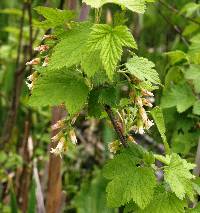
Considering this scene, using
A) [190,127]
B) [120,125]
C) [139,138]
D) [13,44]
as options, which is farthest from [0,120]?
[120,125]

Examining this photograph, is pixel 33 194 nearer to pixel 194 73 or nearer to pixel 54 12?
pixel 194 73

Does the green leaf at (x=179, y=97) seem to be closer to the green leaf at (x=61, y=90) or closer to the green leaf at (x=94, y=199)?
the green leaf at (x=94, y=199)

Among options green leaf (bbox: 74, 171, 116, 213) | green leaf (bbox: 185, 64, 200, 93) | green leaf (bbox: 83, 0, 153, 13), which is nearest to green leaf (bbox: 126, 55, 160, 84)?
green leaf (bbox: 83, 0, 153, 13)

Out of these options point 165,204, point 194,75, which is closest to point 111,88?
point 165,204

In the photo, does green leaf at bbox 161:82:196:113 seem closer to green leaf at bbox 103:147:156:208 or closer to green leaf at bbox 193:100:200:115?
green leaf at bbox 193:100:200:115

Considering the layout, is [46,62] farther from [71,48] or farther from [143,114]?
[143,114]

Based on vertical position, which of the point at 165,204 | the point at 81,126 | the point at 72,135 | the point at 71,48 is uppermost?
the point at 71,48

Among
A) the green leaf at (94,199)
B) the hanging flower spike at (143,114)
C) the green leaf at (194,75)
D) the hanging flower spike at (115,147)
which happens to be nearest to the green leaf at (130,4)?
the hanging flower spike at (143,114)
